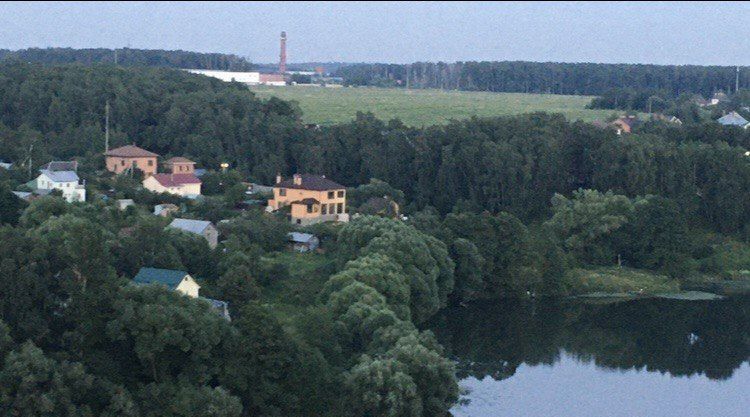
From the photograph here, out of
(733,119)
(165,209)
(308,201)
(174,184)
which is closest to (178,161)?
(174,184)

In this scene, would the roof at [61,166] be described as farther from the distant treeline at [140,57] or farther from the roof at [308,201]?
the distant treeline at [140,57]

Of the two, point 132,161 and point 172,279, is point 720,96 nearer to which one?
point 132,161

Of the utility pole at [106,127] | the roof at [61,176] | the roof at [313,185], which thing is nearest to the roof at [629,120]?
the roof at [313,185]

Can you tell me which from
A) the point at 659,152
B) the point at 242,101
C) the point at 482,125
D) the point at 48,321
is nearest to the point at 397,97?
the point at 242,101

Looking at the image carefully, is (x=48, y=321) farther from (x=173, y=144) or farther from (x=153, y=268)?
(x=173, y=144)

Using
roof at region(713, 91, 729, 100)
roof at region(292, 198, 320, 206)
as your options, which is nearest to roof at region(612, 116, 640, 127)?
roof at region(713, 91, 729, 100)

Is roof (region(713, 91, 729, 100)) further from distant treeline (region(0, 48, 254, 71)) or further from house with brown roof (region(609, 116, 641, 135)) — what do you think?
distant treeline (region(0, 48, 254, 71))
